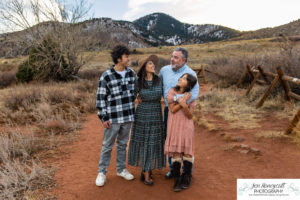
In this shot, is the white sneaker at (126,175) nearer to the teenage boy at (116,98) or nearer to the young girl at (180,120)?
the teenage boy at (116,98)

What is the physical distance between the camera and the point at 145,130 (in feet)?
10.5

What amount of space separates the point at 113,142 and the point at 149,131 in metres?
0.61

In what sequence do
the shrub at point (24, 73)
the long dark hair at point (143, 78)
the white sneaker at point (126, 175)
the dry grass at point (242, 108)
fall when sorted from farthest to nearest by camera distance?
the shrub at point (24, 73) → the dry grass at point (242, 108) → the white sneaker at point (126, 175) → the long dark hair at point (143, 78)

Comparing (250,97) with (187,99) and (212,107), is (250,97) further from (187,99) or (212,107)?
(187,99)

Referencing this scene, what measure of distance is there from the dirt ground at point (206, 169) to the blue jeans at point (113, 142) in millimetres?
278

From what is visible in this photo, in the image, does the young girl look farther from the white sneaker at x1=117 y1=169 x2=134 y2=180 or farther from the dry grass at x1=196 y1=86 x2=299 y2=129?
the dry grass at x1=196 y1=86 x2=299 y2=129

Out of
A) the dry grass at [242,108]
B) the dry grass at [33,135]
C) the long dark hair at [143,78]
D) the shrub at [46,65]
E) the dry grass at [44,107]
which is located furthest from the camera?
the shrub at [46,65]

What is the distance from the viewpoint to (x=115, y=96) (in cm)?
320

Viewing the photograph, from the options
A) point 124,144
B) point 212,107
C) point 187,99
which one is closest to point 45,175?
point 124,144

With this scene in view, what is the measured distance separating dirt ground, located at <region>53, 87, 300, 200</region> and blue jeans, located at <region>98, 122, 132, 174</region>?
0.28 meters

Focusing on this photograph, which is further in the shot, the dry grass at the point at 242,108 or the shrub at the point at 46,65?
the shrub at the point at 46,65

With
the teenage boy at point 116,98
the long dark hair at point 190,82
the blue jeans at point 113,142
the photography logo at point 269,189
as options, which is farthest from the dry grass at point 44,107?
the photography logo at point 269,189

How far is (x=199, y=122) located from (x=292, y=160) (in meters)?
2.91

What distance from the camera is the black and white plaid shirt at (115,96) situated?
3.13 m
